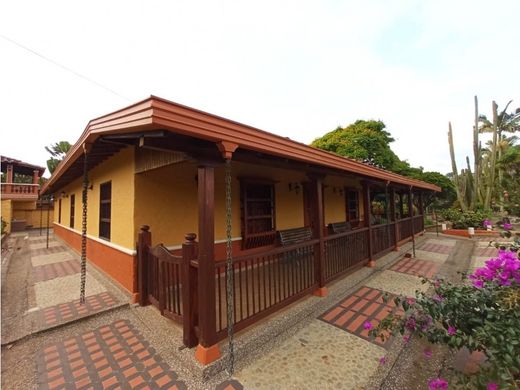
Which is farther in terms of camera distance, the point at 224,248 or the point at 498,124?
the point at 498,124

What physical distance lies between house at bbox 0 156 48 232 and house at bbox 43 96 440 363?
43.2ft

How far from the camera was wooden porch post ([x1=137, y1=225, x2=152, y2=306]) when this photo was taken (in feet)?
11.5

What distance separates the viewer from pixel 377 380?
7.07ft

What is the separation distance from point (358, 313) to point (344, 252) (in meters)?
1.49

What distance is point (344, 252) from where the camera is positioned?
15.7 ft

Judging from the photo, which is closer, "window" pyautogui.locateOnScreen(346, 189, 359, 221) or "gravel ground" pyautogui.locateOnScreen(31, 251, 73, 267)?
"gravel ground" pyautogui.locateOnScreen(31, 251, 73, 267)

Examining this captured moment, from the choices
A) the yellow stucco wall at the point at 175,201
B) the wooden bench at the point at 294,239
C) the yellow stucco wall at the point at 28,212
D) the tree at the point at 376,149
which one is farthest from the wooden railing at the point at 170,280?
the yellow stucco wall at the point at 28,212

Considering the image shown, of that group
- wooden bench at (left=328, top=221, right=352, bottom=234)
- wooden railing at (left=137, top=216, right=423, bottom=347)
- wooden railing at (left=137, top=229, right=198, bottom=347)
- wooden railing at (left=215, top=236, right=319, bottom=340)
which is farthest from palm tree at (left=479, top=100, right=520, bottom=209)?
wooden railing at (left=137, top=229, right=198, bottom=347)

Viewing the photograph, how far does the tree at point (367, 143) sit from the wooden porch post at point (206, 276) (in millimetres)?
Answer: 14678

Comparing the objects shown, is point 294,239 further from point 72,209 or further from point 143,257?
point 72,209

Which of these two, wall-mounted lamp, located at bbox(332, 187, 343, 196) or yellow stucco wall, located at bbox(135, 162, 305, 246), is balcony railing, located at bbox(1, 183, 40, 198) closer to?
yellow stucco wall, located at bbox(135, 162, 305, 246)

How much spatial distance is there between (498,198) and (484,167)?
53.7 ft

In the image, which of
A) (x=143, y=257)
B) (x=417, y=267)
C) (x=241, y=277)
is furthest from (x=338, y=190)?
(x=143, y=257)

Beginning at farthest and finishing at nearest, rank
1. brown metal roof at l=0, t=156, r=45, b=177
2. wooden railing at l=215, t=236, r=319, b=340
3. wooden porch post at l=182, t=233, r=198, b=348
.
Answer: brown metal roof at l=0, t=156, r=45, b=177, wooden railing at l=215, t=236, r=319, b=340, wooden porch post at l=182, t=233, r=198, b=348
